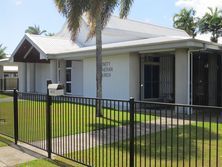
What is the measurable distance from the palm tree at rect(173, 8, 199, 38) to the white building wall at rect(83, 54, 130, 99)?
30273 millimetres

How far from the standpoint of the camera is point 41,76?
28734 millimetres

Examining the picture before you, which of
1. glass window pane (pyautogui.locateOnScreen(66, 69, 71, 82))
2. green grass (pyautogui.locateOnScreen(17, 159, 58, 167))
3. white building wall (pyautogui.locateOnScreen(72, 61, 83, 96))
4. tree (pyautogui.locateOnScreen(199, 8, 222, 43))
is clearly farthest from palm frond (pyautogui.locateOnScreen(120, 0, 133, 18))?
tree (pyautogui.locateOnScreen(199, 8, 222, 43))

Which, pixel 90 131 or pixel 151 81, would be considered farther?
pixel 151 81

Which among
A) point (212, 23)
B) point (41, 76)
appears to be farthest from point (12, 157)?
point (212, 23)

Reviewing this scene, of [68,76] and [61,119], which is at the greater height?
[68,76]

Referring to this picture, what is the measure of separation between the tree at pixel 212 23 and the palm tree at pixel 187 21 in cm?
145

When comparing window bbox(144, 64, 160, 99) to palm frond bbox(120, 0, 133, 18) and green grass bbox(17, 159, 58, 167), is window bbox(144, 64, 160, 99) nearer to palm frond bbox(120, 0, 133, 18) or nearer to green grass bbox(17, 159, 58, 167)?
palm frond bbox(120, 0, 133, 18)

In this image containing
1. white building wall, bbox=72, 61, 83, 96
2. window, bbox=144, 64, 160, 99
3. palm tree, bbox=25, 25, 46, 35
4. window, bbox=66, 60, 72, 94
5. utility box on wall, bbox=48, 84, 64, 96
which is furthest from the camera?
palm tree, bbox=25, 25, 46, 35

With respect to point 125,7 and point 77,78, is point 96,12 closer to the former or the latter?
point 125,7

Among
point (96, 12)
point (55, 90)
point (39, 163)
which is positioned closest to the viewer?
point (39, 163)

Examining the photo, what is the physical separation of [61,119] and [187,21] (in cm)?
4343

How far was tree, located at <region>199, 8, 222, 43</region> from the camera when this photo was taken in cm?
4334

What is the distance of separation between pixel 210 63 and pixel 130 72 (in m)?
4.99

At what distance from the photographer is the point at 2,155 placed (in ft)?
24.5
